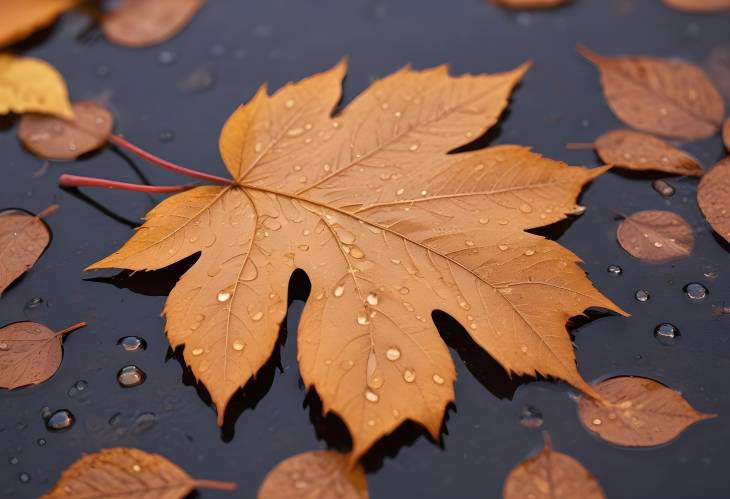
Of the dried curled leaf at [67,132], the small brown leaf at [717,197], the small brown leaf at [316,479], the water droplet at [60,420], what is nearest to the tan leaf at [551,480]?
the small brown leaf at [316,479]

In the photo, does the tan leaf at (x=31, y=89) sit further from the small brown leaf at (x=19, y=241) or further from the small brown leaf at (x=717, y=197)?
the small brown leaf at (x=717, y=197)

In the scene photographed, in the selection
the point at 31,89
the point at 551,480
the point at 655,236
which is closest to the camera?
the point at 551,480

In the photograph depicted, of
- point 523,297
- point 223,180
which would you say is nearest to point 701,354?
point 523,297

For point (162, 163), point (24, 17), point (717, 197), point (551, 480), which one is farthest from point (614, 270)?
point (24, 17)

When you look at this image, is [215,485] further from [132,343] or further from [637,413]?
[637,413]

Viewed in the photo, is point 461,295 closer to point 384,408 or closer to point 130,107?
point 384,408
